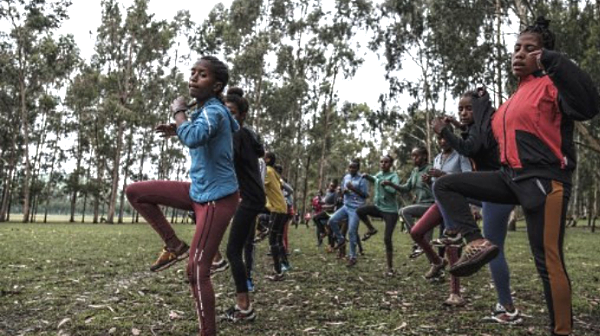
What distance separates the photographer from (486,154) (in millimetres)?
4336

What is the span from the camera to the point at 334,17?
113 feet

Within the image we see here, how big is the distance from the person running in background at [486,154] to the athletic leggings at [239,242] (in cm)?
191

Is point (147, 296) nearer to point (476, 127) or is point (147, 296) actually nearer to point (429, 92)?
point (476, 127)

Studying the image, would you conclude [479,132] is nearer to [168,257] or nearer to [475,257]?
[475,257]

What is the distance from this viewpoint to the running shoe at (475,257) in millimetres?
3021

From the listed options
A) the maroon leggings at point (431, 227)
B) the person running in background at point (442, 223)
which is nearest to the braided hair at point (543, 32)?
the person running in background at point (442, 223)

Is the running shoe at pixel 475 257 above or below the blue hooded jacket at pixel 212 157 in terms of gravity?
below

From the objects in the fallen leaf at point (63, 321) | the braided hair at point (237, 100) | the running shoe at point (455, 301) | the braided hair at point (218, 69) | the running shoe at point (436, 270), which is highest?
the braided hair at point (237, 100)

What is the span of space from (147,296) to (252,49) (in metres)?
29.6

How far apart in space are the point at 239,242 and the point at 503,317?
2.63m

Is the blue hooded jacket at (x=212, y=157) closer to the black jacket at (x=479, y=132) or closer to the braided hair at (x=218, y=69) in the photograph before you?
the braided hair at (x=218, y=69)

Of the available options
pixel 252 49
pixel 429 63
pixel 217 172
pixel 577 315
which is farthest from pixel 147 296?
pixel 252 49

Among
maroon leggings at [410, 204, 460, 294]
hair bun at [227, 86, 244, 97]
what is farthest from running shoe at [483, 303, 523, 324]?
hair bun at [227, 86, 244, 97]

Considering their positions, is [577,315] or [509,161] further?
[577,315]
